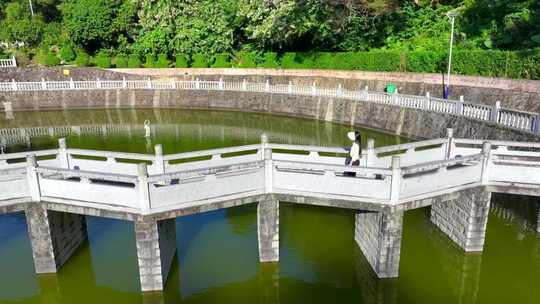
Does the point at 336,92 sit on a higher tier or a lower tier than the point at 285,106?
higher

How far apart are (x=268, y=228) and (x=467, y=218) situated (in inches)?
197

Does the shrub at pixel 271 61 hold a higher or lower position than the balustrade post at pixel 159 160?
higher

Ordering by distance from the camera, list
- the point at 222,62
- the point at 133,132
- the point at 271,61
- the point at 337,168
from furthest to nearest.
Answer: the point at 222,62 < the point at 271,61 < the point at 133,132 < the point at 337,168

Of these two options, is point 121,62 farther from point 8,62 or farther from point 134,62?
point 8,62

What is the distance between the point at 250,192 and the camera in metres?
9.30

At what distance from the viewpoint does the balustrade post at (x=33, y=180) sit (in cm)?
895

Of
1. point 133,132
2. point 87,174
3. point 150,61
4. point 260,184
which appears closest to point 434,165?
point 260,184

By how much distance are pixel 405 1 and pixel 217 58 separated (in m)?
16.5

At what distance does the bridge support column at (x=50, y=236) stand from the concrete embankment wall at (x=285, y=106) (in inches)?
556

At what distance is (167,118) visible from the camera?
99.0ft

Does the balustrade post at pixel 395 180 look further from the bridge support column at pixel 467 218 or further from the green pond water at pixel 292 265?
the green pond water at pixel 292 265

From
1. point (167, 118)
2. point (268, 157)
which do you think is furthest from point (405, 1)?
point (268, 157)

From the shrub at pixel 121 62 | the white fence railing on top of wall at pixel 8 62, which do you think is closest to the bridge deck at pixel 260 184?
the shrub at pixel 121 62

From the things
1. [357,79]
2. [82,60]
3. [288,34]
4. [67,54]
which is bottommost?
[357,79]
